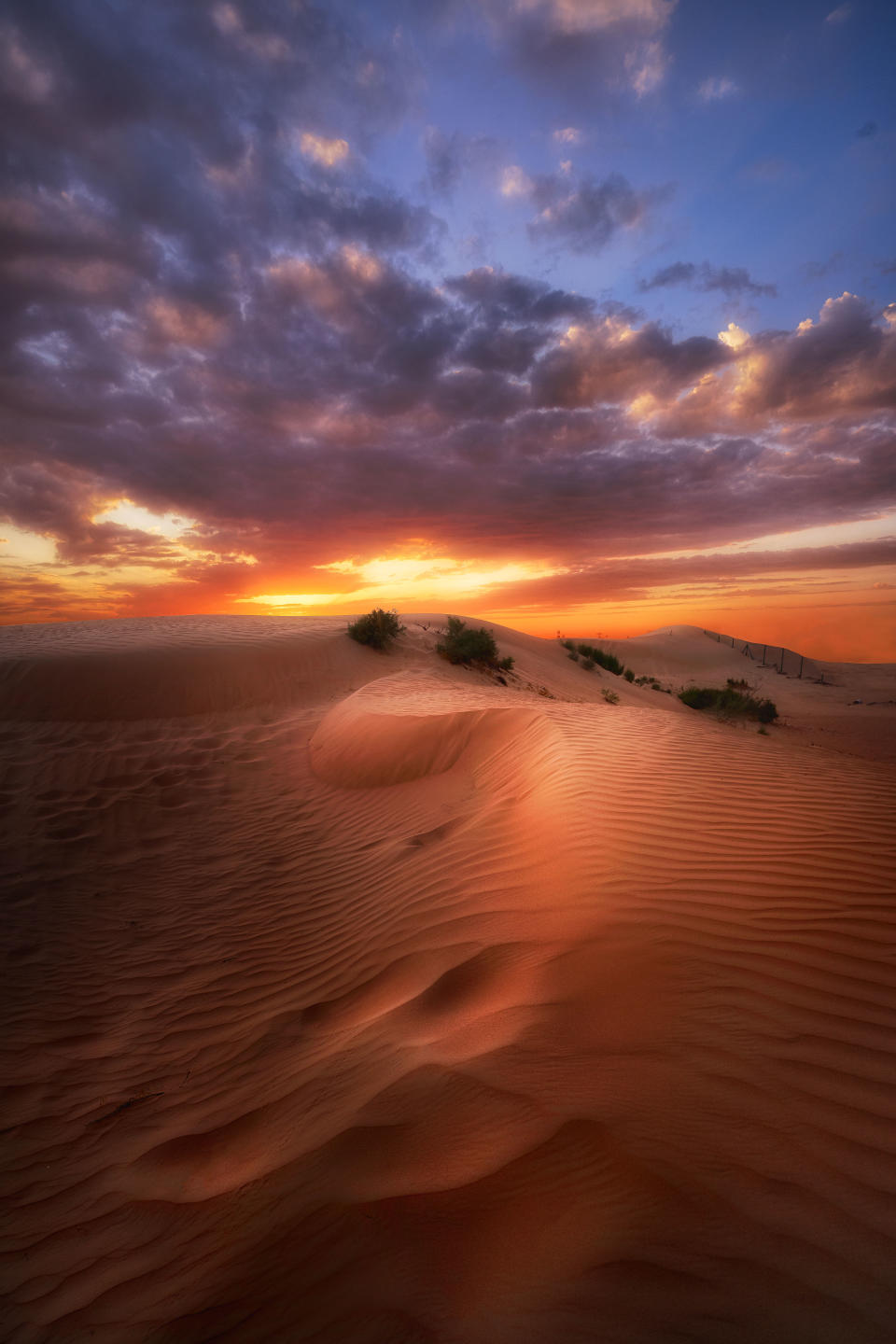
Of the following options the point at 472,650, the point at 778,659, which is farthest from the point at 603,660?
the point at 778,659

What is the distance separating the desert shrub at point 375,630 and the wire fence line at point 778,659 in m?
25.2

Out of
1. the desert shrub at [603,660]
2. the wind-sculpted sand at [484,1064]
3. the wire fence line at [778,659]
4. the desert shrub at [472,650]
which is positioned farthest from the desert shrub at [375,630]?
the wire fence line at [778,659]

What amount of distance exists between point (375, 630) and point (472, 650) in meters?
3.02

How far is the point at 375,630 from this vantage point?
1675 centimetres

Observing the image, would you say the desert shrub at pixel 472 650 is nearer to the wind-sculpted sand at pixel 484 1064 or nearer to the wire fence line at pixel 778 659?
the wind-sculpted sand at pixel 484 1064

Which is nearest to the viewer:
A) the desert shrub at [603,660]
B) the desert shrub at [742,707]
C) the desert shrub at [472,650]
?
the desert shrub at [472,650]

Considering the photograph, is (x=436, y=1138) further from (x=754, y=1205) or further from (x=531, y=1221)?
(x=754, y=1205)

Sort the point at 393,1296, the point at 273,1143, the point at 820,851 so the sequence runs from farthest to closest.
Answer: the point at 820,851
the point at 273,1143
the point at 393,1296

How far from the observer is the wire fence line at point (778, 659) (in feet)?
107

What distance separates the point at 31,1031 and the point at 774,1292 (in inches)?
168

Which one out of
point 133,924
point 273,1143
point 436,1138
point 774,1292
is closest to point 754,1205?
point 774,1292

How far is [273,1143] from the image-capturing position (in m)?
2.31

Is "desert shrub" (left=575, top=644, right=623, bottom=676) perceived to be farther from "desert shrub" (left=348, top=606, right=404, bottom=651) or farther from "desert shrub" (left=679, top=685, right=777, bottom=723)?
"desert shrub" (left=348, top=606, right=404, bottom=651)

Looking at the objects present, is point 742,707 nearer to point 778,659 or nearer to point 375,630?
point 375,630
